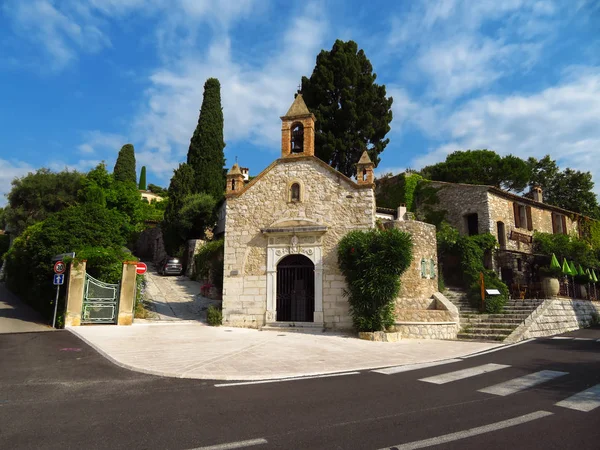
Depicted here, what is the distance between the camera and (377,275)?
1346 centimetres

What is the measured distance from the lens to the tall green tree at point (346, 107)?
2930cm

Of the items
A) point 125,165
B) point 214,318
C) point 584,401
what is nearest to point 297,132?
point 214,318

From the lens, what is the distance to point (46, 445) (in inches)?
149

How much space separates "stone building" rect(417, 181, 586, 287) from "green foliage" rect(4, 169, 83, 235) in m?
28.4

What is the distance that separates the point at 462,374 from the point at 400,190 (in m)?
22.2

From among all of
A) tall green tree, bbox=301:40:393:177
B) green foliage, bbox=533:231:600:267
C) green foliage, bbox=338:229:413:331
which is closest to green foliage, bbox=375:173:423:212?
tall green tree, bbox=301:40:393:177

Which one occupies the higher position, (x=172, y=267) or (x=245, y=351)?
(x=172, y=267)

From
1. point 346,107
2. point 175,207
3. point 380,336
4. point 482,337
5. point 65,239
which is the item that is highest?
point 346,107

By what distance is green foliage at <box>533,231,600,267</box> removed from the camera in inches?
952

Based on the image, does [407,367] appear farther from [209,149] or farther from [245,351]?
[209,149]

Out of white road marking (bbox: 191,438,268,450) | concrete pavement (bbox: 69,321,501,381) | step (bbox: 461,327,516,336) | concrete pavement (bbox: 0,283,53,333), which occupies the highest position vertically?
concrete pavement (bbox: 0,283,53,333)

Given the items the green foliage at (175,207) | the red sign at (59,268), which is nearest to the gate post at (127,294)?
the red sign at (59,268)

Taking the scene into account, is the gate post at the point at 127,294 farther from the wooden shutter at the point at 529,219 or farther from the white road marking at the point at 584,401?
the wooden shutter at the point at 529,219

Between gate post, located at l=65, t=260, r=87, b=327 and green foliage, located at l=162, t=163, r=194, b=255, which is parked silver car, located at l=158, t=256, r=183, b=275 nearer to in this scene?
green foliage, located at l=162, t=163, r=194, b=255
